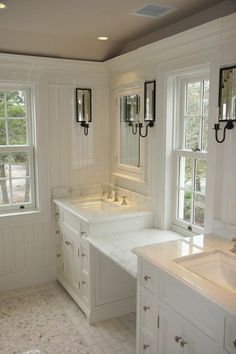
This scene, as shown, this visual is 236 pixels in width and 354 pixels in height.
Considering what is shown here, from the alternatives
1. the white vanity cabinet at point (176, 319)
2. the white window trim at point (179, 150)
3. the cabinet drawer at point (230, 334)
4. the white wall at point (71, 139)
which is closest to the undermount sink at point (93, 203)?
the white wall at point (71, 139)

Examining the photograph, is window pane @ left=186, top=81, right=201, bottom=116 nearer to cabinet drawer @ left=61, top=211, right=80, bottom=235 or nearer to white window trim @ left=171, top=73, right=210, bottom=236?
white window trim @ left=171, top=73, right=210, bottom=236

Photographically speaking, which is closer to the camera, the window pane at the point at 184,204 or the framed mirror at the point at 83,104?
the window pane at the point at 184,204

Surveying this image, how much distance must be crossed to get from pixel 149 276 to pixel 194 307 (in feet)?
1.33

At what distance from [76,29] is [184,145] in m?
1.38

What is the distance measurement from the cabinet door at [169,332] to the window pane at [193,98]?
1.54 meters

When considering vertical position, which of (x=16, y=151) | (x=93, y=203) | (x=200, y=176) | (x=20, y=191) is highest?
(x=16, y=151)

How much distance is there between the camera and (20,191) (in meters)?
3.65

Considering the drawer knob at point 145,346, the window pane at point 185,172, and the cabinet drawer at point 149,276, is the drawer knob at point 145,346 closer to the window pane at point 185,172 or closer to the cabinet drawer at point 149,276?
the cabinet drawer at point 149,276

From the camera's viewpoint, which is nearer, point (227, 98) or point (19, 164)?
point (227, 98)

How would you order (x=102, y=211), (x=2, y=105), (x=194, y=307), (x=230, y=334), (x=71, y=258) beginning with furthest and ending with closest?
Answer: (x=2, y=105) < (x=71, y=258) < (x=102, y=211) < (x=194, y=307) < (x=230, y=334)

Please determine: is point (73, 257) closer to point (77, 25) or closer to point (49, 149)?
point (49, 149)

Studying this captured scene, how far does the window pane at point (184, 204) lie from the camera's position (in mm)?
2879

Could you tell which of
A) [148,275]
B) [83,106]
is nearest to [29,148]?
[83,106]

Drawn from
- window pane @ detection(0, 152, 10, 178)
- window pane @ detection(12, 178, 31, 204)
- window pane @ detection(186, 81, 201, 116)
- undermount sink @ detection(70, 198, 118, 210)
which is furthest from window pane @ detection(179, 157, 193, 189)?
window pane @ detection(0, 152, 10, 178)
